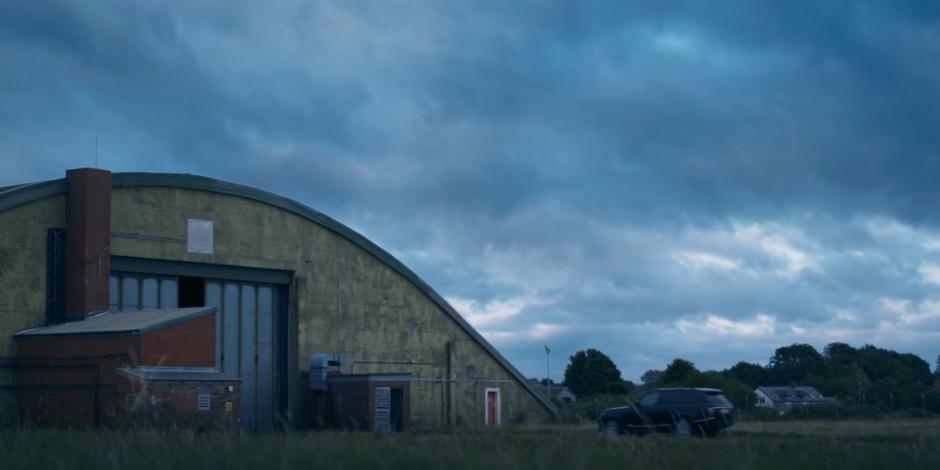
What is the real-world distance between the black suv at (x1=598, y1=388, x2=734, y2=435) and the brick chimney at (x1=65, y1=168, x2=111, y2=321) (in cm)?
1608

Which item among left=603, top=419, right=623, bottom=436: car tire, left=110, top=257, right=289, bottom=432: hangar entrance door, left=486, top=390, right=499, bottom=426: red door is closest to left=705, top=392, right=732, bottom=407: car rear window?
left=603, top=419, right=623, bottom=436: car tire

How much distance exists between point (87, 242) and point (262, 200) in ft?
26.0

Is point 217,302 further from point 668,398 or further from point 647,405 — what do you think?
point 668,398

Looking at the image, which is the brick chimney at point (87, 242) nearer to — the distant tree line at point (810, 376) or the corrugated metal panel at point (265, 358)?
the corrugated metal panel at point (265, 358)

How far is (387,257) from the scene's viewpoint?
146 feet

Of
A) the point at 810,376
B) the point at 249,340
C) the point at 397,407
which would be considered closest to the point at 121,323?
the point at 249,340

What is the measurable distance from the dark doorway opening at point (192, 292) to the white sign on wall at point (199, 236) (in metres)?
1.29

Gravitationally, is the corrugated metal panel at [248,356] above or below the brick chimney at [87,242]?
below

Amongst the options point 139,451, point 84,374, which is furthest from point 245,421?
point 139,451

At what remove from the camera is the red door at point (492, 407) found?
1885 inches

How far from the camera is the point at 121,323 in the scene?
31219 mm

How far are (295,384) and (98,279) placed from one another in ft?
31.0

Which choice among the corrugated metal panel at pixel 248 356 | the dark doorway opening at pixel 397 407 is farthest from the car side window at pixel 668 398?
the corrugated metal panel at pixel 248 356

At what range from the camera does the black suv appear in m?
30.0
